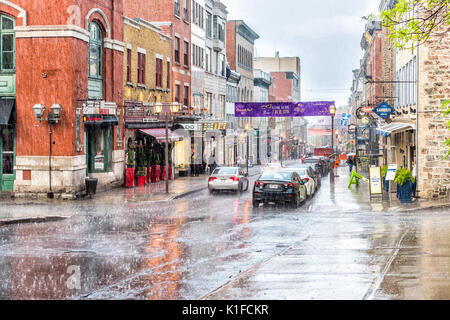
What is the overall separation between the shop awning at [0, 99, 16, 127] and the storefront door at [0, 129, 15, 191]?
3.64 feet

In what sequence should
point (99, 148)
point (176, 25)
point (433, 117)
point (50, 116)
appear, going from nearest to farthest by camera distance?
point (433, 117)
point (50, 116)
point (99, 148)
point (176, 25)

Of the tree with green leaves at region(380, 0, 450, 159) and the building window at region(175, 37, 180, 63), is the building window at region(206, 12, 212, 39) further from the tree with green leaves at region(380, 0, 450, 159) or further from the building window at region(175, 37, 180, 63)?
the tree with green leaves at region(380, 0, 450, 159)

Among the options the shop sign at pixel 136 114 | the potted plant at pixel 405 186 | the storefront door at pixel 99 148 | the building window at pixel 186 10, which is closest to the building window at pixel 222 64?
the building window at pixel 186 10

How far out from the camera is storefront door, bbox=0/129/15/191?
29859 mm

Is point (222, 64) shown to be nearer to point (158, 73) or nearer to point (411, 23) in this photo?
point (158, 73)

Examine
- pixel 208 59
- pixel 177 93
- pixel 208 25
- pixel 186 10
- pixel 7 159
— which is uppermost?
pixel 208 25

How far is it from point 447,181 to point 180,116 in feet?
62.3

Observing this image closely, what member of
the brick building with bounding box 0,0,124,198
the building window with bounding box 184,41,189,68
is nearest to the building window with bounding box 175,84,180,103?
the building window with bounding box 184,41,189,68

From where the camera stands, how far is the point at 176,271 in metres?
13.0

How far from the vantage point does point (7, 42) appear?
29484 millimetres

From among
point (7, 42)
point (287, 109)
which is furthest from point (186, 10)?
point (7, 42)

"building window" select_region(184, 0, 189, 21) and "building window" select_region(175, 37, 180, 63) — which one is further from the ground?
"building window" select_region(184, 0, 189, 21)

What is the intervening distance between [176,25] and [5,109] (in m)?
22.4
